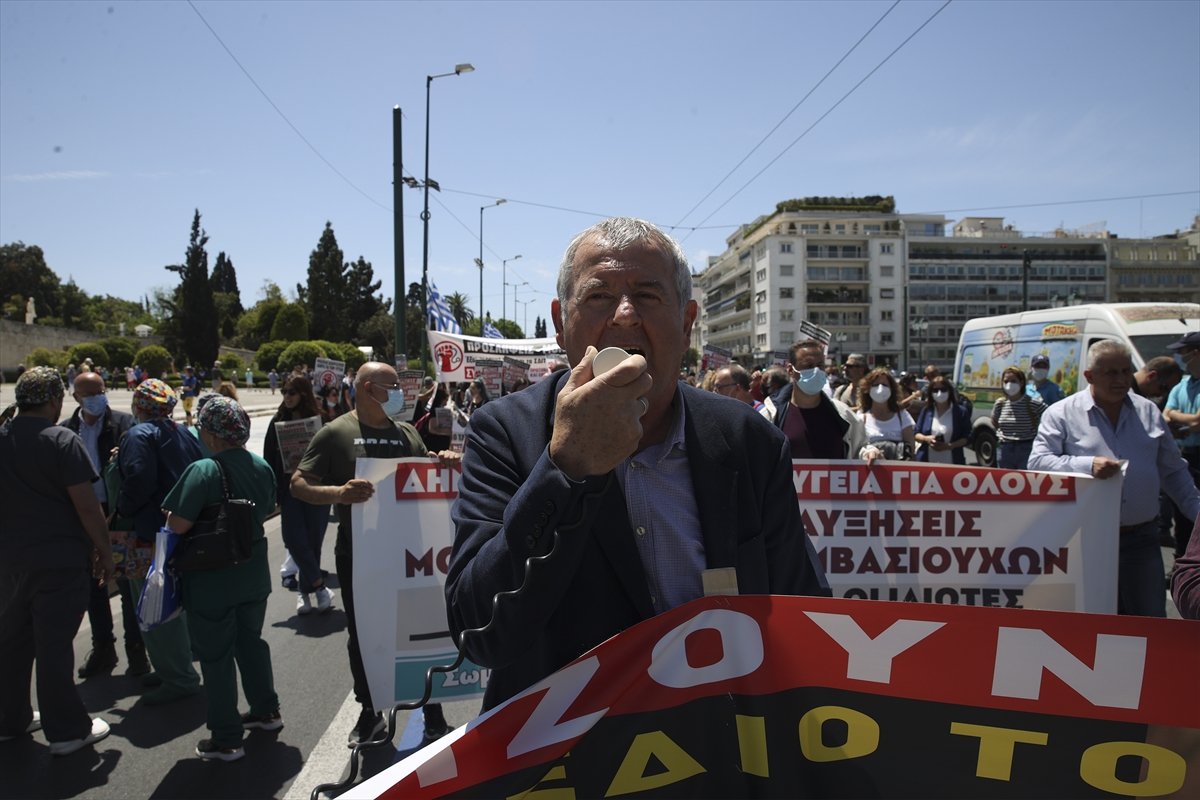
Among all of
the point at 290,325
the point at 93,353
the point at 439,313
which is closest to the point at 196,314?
the point at 290,325

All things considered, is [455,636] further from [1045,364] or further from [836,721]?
[1045,364]

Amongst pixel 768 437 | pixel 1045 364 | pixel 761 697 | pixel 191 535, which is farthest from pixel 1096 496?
pixel 1045 364

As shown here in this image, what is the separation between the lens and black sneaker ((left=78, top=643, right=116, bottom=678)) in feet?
17.6

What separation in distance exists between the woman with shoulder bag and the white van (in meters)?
11.0

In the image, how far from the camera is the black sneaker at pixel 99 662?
5.36 meters

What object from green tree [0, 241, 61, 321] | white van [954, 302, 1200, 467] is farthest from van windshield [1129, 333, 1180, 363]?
green tree [0, 241, 61, 321]

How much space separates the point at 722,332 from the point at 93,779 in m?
115

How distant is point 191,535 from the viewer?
4.10 metres

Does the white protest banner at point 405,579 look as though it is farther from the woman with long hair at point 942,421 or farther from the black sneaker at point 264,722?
the woman with long hair at point 942,421

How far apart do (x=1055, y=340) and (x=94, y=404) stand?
14.0 meters

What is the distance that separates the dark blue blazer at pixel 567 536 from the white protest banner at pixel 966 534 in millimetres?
2465

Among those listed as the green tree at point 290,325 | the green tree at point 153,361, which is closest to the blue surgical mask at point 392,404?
the green tree at point 153,361

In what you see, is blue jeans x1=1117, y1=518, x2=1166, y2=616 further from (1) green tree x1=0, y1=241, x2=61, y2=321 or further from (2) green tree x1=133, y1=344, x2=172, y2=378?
(1) green tree x1=0, y1=241, x2=61, y2=321

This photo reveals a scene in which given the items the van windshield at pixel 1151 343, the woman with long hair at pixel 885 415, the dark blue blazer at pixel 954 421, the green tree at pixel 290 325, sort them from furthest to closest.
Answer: the green tree at pixel 290 325 < the van windshield at pixel 1151 343 < the dark blue blazer at pixel 954 421 < the woman with long hair at pixel 885 415
